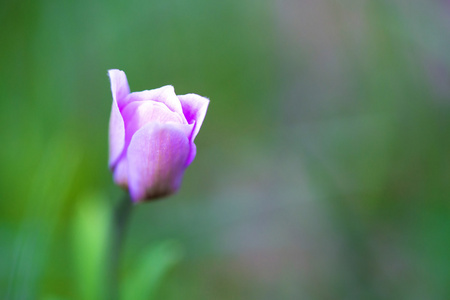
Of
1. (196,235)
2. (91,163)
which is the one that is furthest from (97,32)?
(196,235)

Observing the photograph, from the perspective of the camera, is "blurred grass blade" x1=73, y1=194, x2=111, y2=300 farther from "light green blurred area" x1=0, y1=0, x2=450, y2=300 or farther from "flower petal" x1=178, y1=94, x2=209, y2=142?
"flower petal" x1=178, y1=94, x2=209, y2=142

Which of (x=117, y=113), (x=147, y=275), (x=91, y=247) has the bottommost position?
(x=147, y=275)

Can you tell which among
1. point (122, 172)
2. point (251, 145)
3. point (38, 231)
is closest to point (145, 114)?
point (122, 172)

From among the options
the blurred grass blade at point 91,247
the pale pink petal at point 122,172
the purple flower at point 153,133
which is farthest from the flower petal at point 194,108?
the blurred grass blade at point 91,247

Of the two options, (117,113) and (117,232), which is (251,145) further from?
(117,113)

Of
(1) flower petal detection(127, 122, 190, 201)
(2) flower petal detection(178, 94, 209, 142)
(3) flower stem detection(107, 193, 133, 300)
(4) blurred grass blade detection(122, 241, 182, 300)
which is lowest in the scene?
(4) blurred grass blade detection(122, 241, 182, 300)

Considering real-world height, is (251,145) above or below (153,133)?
above

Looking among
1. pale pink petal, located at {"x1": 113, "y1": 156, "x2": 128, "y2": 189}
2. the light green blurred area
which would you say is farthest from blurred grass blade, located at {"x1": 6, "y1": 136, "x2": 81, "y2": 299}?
pale pink petal, located at {"x1": 113, "y1": 156, "x2": 128, "y2": 189}
